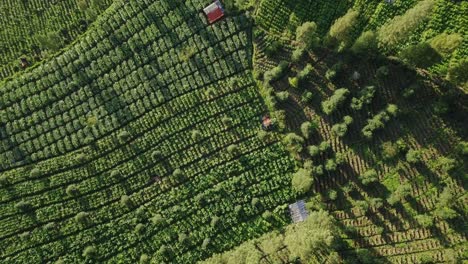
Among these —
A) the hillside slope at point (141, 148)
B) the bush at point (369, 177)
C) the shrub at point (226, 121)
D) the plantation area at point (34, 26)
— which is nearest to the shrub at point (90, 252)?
the hillside slope at point (141, 148)

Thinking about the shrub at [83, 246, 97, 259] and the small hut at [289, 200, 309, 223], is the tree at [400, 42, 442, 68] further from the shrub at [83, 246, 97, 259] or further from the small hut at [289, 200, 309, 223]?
the shrub at [83, 246, 97, 259]

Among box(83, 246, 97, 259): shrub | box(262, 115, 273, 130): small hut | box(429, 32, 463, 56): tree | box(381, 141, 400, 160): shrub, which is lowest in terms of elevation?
box(381, 141, 400, 160): shrub

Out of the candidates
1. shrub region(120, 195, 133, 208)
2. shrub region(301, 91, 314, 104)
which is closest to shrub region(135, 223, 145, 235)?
shrub region(120, 195, 133, 208)

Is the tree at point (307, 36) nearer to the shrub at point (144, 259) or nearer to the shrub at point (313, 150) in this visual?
the shrub at point (313, 150)

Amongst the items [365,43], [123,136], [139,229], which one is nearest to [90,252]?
[139,229]

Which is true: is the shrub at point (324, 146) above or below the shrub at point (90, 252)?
below

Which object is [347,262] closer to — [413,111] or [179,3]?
[413,111]
